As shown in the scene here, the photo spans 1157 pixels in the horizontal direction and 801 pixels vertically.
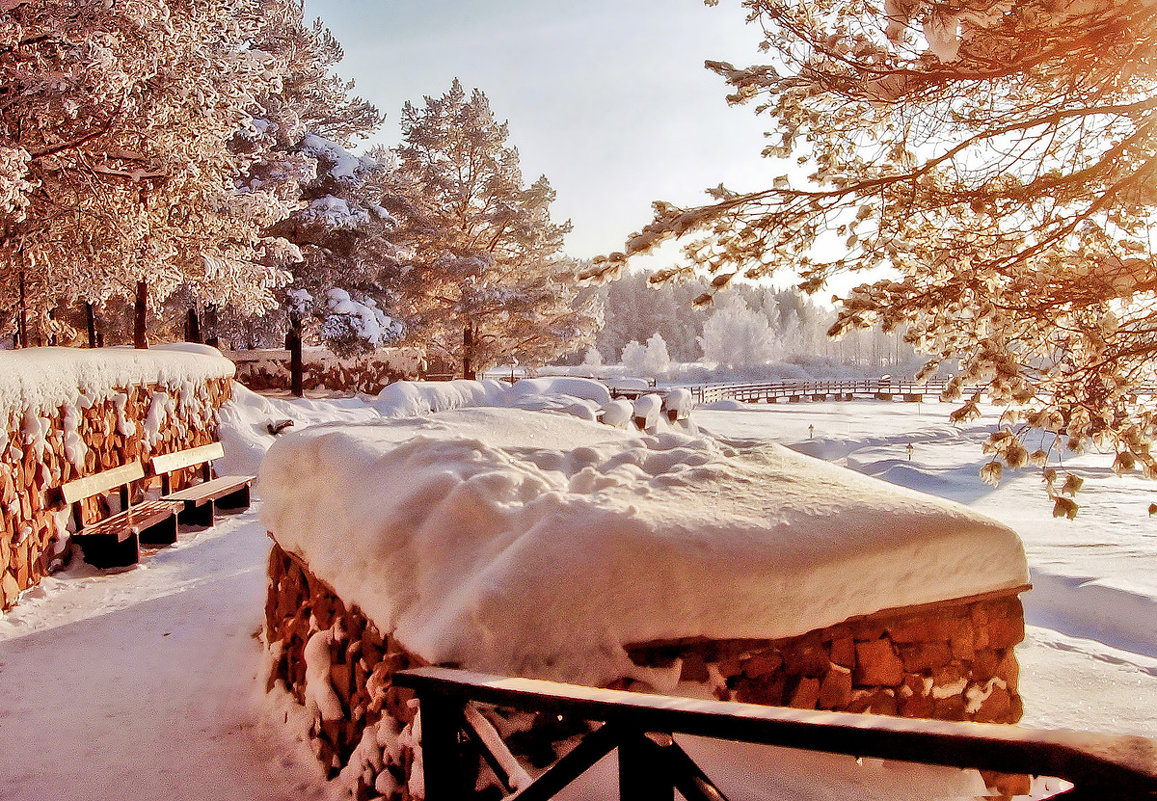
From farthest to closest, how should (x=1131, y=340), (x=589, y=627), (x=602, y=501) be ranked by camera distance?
(x=1131, y=340)
(x=602, y=501)
(x=589, y=627)

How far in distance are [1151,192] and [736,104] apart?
224 centimetres

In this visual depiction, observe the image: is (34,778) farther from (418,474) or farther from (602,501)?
(602,501)

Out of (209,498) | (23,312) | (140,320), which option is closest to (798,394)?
(140,320)

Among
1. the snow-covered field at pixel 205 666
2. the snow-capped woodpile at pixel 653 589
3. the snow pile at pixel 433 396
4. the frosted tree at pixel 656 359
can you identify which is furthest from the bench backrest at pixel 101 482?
the frosted tree at pixel 656 359

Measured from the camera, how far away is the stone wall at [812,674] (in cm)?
271

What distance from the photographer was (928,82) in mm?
3701

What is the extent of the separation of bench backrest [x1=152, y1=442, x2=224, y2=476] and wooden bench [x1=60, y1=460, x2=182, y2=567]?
2.22 feet

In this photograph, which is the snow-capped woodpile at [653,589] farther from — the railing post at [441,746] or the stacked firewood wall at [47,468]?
the stacked firewood wall at [47,468]

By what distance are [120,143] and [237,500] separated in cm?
520

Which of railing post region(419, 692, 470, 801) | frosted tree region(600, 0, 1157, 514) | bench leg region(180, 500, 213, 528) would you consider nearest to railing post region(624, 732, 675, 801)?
railing post region(419, 692, 470, 801)

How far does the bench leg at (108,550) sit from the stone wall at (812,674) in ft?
16.6

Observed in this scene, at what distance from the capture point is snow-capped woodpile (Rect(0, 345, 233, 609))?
618 centimetres

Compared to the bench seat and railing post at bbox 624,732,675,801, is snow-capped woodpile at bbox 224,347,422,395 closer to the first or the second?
the bench seat

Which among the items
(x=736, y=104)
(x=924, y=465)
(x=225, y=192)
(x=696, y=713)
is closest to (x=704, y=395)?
(x=924, y=465)
